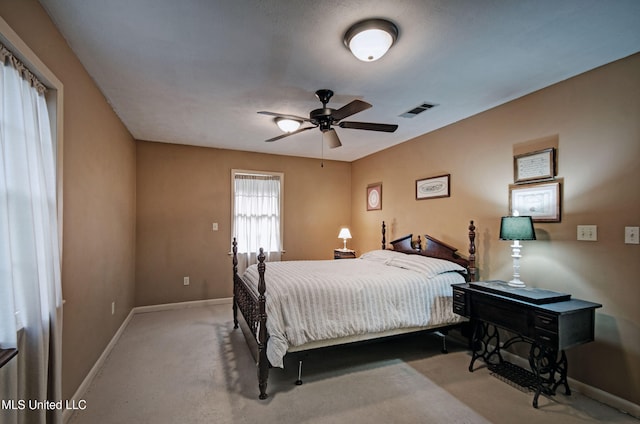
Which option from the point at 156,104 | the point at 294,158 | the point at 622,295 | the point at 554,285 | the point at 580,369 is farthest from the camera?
the point at 294,158

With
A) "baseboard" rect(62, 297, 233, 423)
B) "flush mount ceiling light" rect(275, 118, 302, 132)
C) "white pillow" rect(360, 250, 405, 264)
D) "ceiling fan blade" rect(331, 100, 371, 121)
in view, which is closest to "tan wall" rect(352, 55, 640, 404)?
"white pillow" rect(360, 250, 405, 264)

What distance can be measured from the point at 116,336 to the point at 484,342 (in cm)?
397

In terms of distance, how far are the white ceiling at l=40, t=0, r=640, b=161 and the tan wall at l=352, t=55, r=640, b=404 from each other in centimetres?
21

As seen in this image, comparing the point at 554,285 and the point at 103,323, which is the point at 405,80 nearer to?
the point at 554,285

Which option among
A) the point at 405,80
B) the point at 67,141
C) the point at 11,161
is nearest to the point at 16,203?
the point at 11,161

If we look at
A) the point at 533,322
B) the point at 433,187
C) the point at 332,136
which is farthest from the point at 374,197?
the point at 533,322

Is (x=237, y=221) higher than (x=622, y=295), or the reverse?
(x=237, y=221)

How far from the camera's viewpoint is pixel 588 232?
7.91 ft

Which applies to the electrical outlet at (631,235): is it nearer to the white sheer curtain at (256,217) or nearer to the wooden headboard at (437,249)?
the wooden headboard at (437,249)

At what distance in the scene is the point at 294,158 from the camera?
5.48 meters

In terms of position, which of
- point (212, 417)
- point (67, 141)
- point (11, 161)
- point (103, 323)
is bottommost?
point (212, 417)

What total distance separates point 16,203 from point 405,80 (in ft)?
8.89

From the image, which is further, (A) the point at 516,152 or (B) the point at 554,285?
(A) the point at 516,152

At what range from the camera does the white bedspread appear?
248 cm
